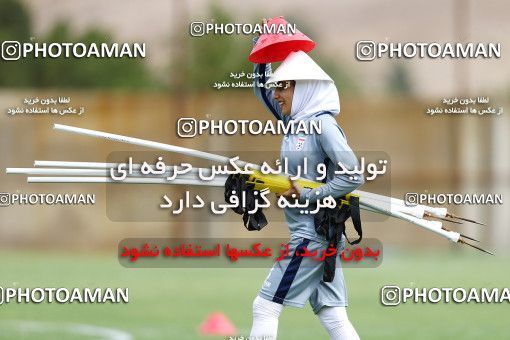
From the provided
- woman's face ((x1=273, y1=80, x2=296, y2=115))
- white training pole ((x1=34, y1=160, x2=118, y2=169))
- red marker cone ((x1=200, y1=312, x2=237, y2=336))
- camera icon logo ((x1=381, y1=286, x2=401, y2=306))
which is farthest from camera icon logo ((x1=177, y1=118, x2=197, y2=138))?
red marker cone ((x1=200, y1=312, x2=237, y2=336))

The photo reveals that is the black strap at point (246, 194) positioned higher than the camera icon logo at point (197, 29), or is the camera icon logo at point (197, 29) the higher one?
the camera icon logo at point (197, 29)

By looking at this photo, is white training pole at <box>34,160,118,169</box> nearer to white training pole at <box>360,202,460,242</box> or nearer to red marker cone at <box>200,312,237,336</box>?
white training pole at <box>360,202,460,242</box>

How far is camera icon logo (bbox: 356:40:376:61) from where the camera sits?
32.7 ft

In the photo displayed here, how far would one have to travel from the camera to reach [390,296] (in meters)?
9.21

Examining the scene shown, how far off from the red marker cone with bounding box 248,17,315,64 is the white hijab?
317 mm

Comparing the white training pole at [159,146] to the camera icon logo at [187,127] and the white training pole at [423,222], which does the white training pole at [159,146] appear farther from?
the white training pole at [423,222]

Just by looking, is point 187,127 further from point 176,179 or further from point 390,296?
point 390,296

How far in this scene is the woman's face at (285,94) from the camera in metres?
7.91

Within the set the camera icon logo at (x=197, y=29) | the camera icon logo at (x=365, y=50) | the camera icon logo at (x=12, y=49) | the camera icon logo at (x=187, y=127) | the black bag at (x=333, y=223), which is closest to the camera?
the black bag at (x=333, y=223)

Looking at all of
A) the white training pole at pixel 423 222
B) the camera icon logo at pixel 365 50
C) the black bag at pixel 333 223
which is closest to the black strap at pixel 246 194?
the black bag at pixel 333 223

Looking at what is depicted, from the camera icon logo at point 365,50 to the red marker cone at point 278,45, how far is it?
1753 mm

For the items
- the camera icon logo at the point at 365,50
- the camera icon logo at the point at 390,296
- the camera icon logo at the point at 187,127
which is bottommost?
the camera icon logo at the point at 390,296

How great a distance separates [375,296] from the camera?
16.7 meters

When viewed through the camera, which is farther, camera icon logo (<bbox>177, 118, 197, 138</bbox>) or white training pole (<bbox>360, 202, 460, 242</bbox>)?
camera icon logo (<bbox>177, 118, 197, 138</bbox>)
